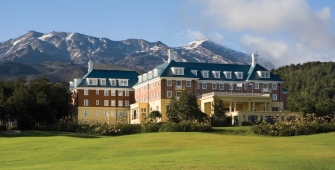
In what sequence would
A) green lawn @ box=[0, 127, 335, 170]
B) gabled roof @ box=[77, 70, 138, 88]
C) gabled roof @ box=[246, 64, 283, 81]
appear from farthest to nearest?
gabled roof @ box=[77, 70, 138, 88]
gabled roof @ box=[246, 64, 283, 81]
green lawn @ box=[0, 127, 335, 170]

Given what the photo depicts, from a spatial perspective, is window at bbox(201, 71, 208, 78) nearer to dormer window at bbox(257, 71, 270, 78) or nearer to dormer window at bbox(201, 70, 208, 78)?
dormer window at bbox(201, 70, 208, 78)

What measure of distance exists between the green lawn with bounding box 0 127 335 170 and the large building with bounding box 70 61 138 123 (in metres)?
57.0

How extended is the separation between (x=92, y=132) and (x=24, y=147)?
26.1m

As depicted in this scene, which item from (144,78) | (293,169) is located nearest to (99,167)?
(293,169)

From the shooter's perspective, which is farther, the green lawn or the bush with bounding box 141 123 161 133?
the bush with bounding box 141 123 161 133

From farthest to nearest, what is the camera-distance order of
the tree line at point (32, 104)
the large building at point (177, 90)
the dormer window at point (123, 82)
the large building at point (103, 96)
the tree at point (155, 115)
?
1. the dormer window at point (123, 82)
2. the large building at point (103, 96)
3. the large building at point (177, 90)
4. the tree at point (155, 115)
5. the tree line at point (32, 104)

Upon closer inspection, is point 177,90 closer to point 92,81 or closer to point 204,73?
point 204,73

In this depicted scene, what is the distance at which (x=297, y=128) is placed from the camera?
193ft

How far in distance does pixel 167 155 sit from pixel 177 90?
57105 mm

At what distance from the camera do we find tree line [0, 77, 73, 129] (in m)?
81.6

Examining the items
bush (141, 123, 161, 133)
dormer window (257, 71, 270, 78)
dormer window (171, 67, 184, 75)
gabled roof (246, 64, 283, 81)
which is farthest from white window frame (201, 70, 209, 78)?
bush (141, 123, 161, 133)

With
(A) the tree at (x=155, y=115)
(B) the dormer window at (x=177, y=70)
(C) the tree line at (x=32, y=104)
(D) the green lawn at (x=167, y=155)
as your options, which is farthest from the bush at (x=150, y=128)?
(B) the dormer window at (x=177, y=70)

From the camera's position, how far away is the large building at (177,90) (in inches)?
3408

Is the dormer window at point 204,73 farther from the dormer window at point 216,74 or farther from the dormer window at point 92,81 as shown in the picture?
the dormer window at point 92,81
